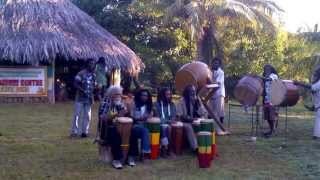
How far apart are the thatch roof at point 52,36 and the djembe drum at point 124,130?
11.6 meters

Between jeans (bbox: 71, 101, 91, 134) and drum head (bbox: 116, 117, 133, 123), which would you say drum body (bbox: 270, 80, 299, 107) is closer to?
jeans (bbox: 71, 101, 91, 134)

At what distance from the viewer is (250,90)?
10766 mm

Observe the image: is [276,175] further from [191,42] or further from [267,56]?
[267,56]

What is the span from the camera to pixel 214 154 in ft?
28.2

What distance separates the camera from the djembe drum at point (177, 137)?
28.1 feet

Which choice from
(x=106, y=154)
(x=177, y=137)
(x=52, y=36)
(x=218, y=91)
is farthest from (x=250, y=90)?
(x=52, y=36)

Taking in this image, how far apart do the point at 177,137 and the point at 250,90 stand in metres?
2.71

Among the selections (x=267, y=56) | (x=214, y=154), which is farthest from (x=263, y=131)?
(x=267, y=56)

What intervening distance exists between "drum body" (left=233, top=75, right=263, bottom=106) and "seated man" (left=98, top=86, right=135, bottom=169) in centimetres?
322

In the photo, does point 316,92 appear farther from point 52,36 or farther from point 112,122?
point 52,36

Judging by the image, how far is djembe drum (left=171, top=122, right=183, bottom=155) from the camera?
28.1 feet

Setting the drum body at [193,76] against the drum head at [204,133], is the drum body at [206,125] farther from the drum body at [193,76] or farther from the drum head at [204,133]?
the drum body at [193,76]

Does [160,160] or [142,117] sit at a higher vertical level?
[142,117]

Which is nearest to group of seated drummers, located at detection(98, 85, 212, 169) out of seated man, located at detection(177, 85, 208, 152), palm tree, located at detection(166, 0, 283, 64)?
seated man, located at detection(177, 85, 208, 152)
